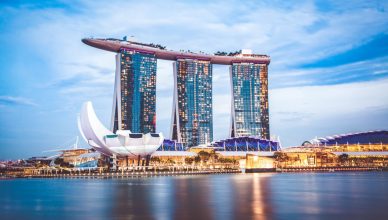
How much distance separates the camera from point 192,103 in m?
153

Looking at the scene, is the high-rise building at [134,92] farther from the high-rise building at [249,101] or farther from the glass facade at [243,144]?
the high-rise building at [249,101]

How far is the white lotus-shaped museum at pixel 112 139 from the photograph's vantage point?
90.9 meters

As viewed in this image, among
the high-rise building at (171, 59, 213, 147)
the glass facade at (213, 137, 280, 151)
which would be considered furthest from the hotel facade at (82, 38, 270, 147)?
the glass facade at (213, 137, 280, 151)

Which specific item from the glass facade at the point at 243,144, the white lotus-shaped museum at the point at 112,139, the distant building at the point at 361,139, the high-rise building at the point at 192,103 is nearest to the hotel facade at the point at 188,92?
the high-rise building at the point at 192,103

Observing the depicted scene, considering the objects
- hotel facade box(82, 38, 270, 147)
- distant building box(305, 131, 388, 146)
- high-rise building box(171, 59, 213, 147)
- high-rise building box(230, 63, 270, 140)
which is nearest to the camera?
distant building box(305, 131, 388, 146)

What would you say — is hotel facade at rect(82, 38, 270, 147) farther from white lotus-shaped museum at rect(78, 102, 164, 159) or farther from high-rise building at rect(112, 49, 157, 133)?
white lotus-shaped museum at rect(78, 102, 164, 159)

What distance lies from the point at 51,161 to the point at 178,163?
41810 mm

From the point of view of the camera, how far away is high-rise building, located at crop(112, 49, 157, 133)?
136m

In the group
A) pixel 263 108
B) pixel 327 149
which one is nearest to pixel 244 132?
pixel 263 108

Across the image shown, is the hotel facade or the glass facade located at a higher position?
the hotel facade

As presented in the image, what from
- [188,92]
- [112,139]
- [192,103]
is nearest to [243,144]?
[192,103]

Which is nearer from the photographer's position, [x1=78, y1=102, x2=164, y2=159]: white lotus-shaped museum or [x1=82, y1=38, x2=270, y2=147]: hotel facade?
[x1=78, y1=102, x2=164, y2=159]: white lotus-shaped museum

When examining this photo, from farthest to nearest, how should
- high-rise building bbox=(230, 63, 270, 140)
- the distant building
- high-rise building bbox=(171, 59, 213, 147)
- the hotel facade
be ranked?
high-rise building bbox=(230, 63, 270, 140) → high-rise building bbox=(171, 59, 213, 147) → the hotel facade → the distant building

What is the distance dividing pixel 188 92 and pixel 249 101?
2085 cm
